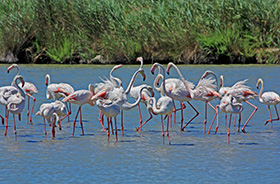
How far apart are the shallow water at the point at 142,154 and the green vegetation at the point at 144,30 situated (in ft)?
27.5

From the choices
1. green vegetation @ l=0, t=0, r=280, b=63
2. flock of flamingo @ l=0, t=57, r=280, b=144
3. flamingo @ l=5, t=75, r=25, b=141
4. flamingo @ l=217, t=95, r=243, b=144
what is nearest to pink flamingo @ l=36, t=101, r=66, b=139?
flock of flamingo @ l=0, t=57, r=280, b=144

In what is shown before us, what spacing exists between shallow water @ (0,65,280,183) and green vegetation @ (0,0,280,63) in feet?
27.5

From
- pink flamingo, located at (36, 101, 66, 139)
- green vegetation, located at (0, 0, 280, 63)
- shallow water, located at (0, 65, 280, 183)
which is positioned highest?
green vegetation, located at (0, 0, 280, 63)

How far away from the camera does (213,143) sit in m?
7.59

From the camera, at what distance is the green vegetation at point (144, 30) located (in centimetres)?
1822

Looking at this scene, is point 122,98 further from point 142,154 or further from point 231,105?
point 231,105

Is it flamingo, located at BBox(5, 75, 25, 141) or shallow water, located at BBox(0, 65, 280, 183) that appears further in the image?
flamingo, located at BBox(5, 75, 25, 141)

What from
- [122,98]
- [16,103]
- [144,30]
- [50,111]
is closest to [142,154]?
[122,98]

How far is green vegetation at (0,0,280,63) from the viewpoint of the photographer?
59.8ft

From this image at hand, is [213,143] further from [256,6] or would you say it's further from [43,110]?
[256,6]

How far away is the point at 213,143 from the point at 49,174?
265 cm

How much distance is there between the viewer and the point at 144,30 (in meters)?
18.5

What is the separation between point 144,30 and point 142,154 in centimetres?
1196

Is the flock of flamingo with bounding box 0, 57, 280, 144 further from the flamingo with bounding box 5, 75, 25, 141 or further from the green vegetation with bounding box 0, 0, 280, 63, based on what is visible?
the green vegetation with bounding box 0, 0, 280, 63
